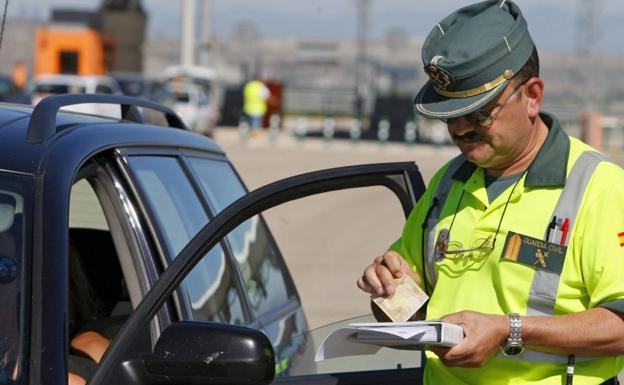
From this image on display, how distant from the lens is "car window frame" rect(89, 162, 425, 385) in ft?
9.77

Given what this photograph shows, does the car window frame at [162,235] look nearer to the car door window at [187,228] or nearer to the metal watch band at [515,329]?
the car door window at [187,228]

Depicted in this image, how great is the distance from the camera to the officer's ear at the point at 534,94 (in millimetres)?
2961

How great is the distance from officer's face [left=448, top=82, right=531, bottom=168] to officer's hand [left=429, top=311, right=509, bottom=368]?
38 centimetres

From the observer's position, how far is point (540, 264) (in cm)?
283

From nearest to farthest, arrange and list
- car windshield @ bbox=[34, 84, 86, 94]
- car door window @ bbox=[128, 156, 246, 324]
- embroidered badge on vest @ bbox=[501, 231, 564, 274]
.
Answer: embroidered badge on vest @ bbox=[501, 231, 564, 274]
car door window @ bbox=[128, 156, 246, 324]
car windshield @ bbox=[34, 84, 86, 94]

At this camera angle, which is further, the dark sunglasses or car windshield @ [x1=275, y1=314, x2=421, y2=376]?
car windshield @ [x1=275, y1=314, x2=421, y2=376]

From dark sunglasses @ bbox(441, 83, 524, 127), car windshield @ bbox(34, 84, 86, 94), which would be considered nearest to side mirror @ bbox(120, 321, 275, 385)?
dark sunglasses @ bbox(441, 83, 524, 127)

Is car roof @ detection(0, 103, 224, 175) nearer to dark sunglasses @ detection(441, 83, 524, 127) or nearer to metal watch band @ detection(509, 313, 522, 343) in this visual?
dark sunglasses @ detection(441, 83, 524, 127)

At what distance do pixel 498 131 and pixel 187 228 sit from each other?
162 centimetres

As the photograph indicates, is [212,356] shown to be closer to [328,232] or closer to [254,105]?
[328,232]

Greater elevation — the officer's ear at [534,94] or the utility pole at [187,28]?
the officer's ear at [534,94]

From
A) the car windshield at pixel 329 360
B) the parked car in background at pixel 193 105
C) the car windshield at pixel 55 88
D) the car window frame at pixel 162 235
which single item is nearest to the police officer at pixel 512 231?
the car windshield at pixel 329 360

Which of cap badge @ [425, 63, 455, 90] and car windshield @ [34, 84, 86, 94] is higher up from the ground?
cap badge @ [425, 63, 455, 90]

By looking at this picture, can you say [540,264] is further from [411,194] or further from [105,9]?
[105,9]
